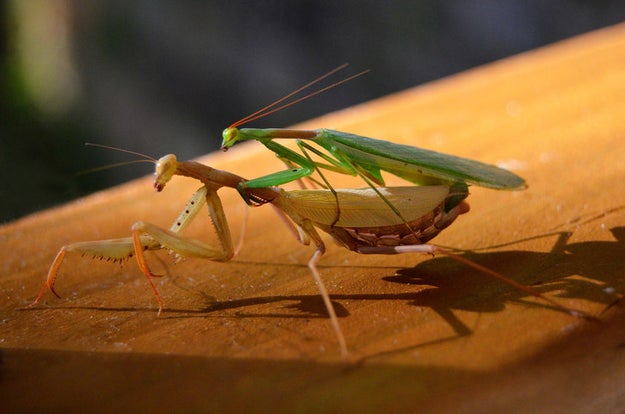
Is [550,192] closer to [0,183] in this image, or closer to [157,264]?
[157,264]

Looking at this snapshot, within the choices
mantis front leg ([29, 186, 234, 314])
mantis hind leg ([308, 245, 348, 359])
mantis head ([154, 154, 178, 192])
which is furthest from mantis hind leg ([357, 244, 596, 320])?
mantis head ([154, 154, 178, 192])

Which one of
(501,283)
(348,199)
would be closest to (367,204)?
(348,199)

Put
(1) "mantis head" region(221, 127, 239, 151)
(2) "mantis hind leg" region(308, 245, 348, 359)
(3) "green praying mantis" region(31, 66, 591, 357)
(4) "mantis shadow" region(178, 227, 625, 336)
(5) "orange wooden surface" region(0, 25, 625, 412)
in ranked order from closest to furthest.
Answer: (5) "orange wooden surface" region(0, 25, 625, 412) < (2) "mantis hind leg" region(308, 245, 348, 359) < (4) "mantis shadow" region(178, 227, 625, 336) < (3) "green praying mantis" region(31, 66, 591, 357) < (1) "mantis head" region(221, 127, 239, 151)

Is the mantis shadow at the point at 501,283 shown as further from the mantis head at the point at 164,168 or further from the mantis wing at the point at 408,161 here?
the mantis head at the point at 164,168

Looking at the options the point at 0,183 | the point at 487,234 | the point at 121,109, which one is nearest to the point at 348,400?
the point at 487,234

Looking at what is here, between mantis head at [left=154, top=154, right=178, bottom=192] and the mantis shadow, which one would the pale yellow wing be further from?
mantis head at [left=154, top=154, right=178, bottom=192]

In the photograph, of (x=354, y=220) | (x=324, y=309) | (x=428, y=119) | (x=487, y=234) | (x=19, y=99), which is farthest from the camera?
(x=19, y=99)
